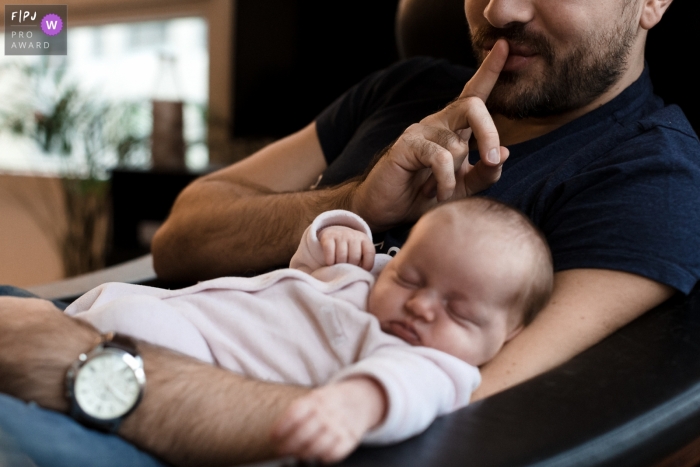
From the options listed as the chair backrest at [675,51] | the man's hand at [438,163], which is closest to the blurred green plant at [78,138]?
the chair backrest at [675,51]

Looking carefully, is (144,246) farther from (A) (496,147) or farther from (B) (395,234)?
(A) (496,147)

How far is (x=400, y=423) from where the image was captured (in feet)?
2.18

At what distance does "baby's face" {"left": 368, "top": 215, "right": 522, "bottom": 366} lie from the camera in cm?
84

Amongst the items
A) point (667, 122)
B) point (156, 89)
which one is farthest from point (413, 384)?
point (156, 89)

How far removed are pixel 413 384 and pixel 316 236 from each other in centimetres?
41

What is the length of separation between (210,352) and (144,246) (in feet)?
9.22

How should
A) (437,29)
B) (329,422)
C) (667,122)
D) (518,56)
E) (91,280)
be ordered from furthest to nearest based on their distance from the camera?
(437,29)
(91,280)
(518,56)
(667,122)
(329,422)

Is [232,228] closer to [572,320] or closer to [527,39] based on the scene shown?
[527,39]

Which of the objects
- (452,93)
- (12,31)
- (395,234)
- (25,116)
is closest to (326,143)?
(452,93)

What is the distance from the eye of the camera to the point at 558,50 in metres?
1.26

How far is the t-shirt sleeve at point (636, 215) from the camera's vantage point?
0.95m

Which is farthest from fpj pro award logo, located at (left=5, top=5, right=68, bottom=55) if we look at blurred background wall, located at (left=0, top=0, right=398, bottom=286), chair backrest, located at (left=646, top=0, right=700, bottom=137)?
chair backrest, located at (left=646, top=0, right=700, bottom=137)

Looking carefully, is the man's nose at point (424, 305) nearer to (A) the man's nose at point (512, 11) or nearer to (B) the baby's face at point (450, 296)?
(B) the baby's face at point (450, 296)

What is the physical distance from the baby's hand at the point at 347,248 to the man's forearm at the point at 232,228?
0.85ft
